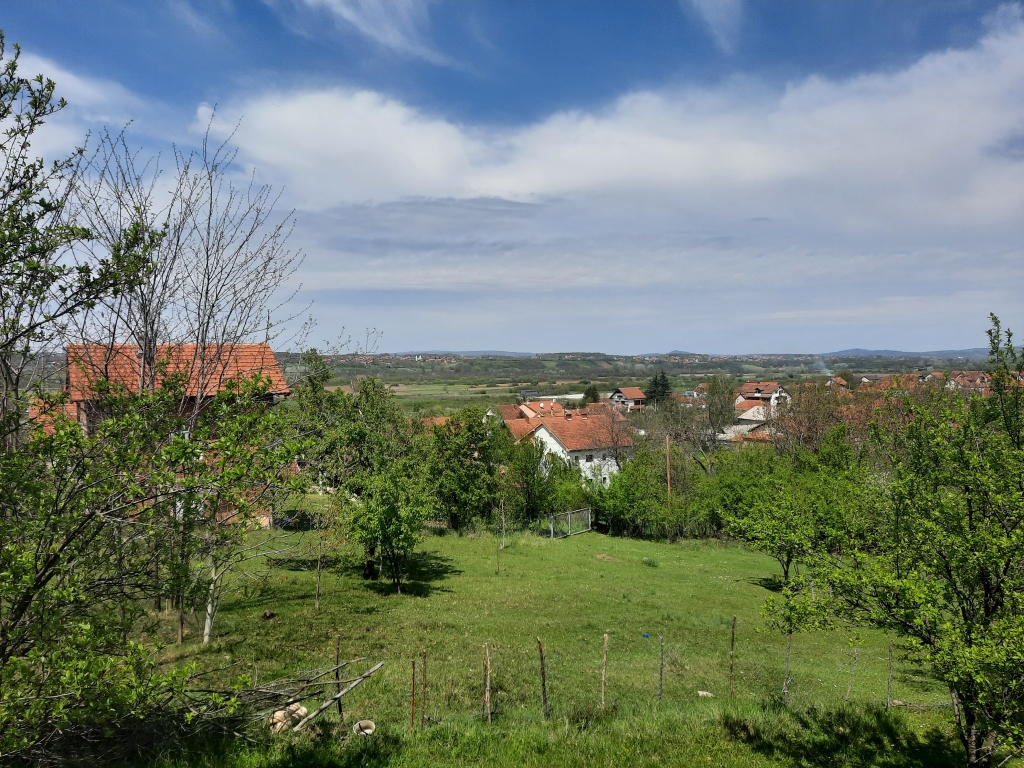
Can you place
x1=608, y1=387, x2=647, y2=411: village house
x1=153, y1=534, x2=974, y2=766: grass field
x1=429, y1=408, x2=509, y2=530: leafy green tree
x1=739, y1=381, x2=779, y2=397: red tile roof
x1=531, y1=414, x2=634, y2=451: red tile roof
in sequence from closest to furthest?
1. x1=153, y1=534, x2=974, y2=766: grass field
2. x1=429, y1=408, x2=509, y2=530: leafy green tree
3. x1=531, y1=414, x2=634, y2=451: red tile roof
4. x1=739, y1=381, x2=779, y2=397: red tile roof
5. x1=608, y1=387, x2=647, y2=411: village house

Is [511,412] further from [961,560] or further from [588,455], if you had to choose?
[961,560]

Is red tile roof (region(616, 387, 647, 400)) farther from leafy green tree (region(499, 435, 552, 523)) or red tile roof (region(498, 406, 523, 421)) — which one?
leafy green tree (region(499, 435, 552, 523))

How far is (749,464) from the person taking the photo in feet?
137

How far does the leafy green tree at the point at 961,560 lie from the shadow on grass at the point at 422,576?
52.6ft

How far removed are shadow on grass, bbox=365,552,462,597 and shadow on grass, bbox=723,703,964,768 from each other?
13276 mm

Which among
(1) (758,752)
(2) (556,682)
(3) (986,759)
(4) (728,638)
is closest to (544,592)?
(4) (728,638)

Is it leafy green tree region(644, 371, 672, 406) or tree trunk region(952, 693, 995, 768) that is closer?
tree trunk region(952, 693, 995, 768)

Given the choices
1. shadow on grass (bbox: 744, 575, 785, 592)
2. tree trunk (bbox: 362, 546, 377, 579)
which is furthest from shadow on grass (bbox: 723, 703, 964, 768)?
shadow on grass (bbox: 744, 575, 785, 592)

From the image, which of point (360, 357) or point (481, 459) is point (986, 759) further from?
point (481, 459)

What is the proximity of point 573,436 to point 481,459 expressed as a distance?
2600cm

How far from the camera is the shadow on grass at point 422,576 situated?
21.2 m

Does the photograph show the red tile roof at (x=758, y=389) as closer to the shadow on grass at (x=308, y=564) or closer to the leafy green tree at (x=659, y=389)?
the leafy green tree at (x=659, y=389)

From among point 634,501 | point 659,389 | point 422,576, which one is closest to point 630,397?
point 659,389

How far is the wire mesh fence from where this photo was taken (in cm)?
4072
